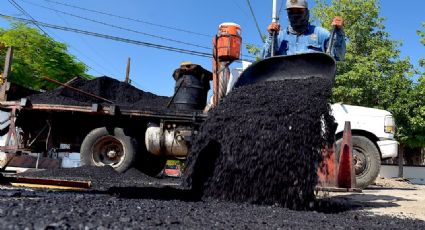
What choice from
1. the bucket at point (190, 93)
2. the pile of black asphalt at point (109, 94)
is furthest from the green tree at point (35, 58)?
the bucket at point (190, 93)

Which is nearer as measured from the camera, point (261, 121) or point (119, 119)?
point (261, 121)

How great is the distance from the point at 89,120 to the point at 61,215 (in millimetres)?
4703

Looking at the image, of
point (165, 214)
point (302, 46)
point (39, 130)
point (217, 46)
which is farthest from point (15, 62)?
point (165, 214)

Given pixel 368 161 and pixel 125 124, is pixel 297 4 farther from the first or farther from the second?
pixel 125 124

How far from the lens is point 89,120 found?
23.0 feet

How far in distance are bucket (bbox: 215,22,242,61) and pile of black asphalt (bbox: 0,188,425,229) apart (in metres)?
2.77

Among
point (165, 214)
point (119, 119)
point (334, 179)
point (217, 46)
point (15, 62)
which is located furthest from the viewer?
point (15, 62)

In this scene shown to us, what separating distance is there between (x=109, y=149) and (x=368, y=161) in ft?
14.6

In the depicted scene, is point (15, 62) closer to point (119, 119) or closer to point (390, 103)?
point (119, 119)

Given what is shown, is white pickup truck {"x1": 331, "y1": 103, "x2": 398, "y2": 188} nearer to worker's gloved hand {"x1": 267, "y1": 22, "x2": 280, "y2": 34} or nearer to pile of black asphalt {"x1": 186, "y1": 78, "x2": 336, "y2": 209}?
worker's gloved hand {"x1": 267, "y1": 22, "x2": 280, "y2": 34}

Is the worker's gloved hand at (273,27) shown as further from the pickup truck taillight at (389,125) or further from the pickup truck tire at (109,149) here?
the pickup truck taillight at (389,125)

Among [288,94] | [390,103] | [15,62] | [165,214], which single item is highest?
[15,62]

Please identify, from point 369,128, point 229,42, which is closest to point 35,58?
point 229,42

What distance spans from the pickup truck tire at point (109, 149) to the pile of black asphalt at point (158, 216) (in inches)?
114
